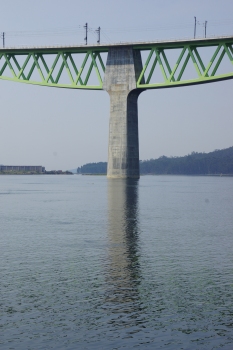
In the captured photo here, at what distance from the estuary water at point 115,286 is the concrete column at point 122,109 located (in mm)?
63113

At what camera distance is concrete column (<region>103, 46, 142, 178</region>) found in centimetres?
9569

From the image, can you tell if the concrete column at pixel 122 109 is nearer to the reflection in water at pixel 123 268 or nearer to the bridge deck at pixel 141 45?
the bridge deck at pixel 141 45

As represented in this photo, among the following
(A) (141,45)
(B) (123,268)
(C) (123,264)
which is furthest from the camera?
(A) (141,45)

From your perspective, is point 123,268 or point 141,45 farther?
point 141,45

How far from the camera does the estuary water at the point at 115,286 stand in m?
12.7

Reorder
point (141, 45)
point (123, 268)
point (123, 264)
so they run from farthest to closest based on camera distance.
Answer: point (141, 45) → point (123, 264) → point (123, 268)

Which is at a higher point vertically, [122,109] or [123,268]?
[122,109]

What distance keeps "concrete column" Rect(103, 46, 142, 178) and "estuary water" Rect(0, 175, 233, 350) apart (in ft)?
207

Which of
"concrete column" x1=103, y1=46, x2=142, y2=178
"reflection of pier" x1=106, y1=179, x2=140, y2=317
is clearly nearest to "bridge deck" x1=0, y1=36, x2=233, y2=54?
"concrete column" x1=103, y1=46, x2=142, y2=178

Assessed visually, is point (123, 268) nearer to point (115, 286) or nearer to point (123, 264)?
point (123, 264)

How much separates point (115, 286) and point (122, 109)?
8029 centimetres

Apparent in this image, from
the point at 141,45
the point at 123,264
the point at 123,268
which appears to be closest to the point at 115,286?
the point at 123,268

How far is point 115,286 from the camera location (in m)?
17.0

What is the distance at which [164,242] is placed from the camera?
2633 centimetres
